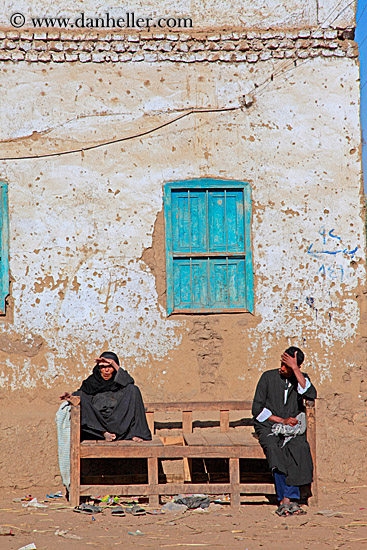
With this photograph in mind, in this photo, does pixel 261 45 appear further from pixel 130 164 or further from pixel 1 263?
pixel 1 263

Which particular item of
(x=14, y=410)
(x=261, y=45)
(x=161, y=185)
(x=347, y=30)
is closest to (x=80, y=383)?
(x=14, y=410)

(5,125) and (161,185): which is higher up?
(5,125)

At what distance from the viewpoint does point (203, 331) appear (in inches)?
273

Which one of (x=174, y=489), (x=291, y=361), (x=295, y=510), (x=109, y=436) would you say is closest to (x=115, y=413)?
(x=109, y=436)

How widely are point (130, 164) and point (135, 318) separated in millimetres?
1522

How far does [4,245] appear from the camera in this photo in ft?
22.7

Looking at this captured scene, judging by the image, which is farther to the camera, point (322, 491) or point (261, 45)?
point (261, 45)

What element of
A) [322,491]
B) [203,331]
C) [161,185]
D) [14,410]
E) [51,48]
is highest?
[51,48]

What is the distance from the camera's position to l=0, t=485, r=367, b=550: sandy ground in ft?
16.2

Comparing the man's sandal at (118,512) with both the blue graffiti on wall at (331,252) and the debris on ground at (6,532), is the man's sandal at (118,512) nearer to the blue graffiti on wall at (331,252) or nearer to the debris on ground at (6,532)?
the debris on ground at (6,532)

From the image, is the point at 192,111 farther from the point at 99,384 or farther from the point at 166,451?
the point at 166,451

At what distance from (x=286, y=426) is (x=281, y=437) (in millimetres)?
106

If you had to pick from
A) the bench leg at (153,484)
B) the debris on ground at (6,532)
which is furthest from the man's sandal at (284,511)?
the debris on ground at (6,532)

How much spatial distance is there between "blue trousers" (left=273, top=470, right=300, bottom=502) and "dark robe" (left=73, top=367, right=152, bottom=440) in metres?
1.14
